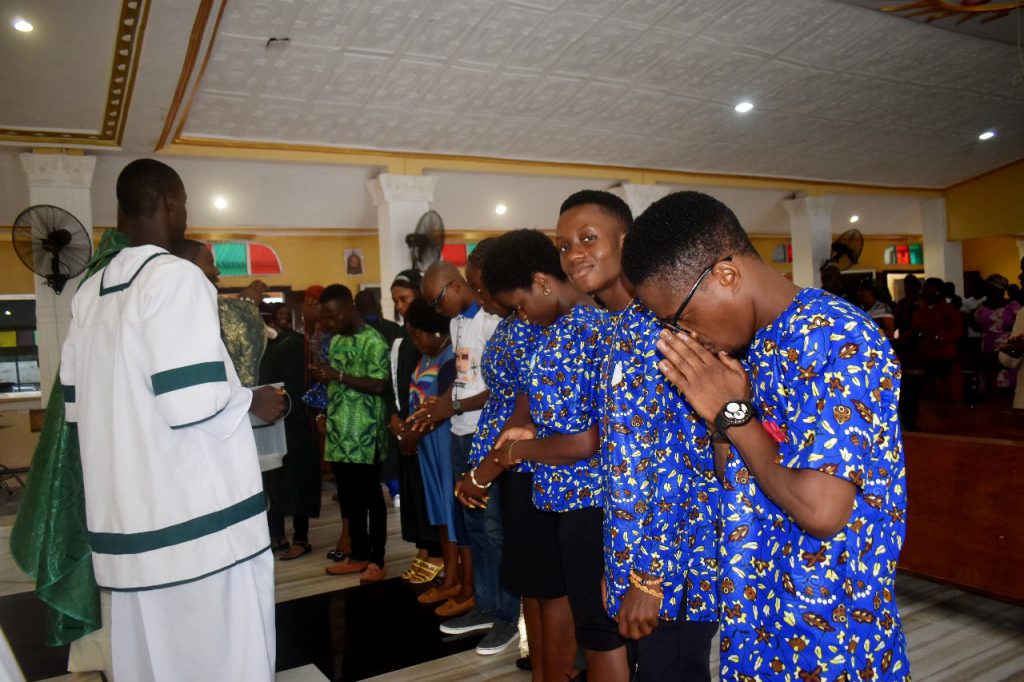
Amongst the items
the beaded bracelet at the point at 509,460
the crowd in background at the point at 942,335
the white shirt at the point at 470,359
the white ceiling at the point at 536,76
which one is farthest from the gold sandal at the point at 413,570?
the crowd in background at the point at 942,335

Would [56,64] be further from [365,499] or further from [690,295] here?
[690,295]

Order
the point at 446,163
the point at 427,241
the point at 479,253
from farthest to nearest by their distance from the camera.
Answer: the point at 446,163 < the point at 427,241 < the point at 479,253

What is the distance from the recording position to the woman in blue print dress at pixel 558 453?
1.74 metres

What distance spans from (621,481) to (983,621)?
7.93 ft

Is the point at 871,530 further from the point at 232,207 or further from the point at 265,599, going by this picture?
the point at 232,207

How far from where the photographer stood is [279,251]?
11211mm

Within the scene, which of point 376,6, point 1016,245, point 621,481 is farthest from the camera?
point 1016,245

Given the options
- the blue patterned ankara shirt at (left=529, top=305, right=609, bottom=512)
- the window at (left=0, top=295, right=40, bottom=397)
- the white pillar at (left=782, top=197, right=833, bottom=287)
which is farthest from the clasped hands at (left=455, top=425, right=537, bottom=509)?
the white pillar at (left=782, top=197, right=833, bottom=287)

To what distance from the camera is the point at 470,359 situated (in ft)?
10.0

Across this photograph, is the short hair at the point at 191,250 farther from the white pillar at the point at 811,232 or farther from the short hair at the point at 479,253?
the white pillar at the point at 811,232

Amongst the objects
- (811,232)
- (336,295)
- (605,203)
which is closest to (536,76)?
(336,295)

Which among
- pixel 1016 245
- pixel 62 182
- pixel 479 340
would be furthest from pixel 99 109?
pixel 1016 245

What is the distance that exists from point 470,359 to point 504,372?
2.83 feet

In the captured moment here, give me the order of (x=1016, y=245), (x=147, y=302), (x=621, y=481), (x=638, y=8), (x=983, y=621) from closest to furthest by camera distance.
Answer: (x=621, y=481), (x=147, y=302), (x=983, y=621), (x=638, y=8), (x=1016, y=245)
